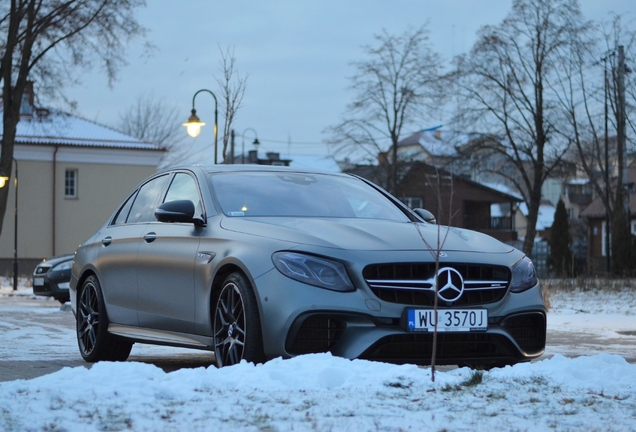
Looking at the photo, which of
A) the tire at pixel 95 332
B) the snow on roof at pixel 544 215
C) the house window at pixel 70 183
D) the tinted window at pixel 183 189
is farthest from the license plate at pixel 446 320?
the snow on roof at pixel 544 215

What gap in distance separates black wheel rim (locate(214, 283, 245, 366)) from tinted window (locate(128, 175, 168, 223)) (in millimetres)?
1792

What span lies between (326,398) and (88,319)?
445 cm

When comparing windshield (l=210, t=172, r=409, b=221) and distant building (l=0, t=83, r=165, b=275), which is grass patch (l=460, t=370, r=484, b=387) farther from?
distant building (l=0, t=83, r=165, b=275)

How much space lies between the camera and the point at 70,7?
36.9 metres

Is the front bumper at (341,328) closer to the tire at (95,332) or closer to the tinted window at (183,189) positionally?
the tinted window at (183,189)

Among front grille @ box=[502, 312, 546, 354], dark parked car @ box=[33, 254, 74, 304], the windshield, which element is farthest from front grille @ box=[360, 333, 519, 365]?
dark parked car @ box=[33, 254, 74, 304]

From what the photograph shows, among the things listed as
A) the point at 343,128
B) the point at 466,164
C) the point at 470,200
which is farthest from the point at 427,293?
the point at 470,200

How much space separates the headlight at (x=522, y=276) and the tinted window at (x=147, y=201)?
2.98 metres

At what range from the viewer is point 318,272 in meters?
6.36

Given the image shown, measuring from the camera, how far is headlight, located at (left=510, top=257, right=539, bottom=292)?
687cm

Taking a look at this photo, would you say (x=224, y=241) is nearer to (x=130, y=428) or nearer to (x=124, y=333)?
(x=124, y=333)

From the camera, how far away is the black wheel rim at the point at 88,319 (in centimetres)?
901

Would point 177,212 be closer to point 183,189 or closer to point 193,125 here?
point 183,189

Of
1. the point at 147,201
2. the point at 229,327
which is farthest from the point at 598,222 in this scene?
the point at 229,327
